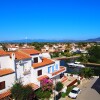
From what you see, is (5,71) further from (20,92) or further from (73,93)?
(73,93)

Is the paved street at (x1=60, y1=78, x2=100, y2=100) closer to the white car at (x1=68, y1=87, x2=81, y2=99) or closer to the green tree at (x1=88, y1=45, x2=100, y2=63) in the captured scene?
the white car at (x1=68, y1=87, x2=81, y2=99)

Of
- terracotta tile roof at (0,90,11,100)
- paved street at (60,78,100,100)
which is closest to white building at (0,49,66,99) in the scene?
terracotta tile roof at (0,90,11,100)

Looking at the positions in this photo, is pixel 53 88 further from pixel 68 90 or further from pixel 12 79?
pixel 12 79

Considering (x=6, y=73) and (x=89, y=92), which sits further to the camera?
(x=89, y=92)

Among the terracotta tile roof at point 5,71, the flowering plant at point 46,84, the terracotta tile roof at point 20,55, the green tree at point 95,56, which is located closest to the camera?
the terracotta tile roof at point 5,71

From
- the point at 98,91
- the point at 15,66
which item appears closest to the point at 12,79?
the point at 15,66

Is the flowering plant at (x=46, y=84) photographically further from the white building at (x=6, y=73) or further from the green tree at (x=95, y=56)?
the green tree at (x=95, y=56)

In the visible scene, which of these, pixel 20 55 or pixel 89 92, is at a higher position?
pixel 20 55

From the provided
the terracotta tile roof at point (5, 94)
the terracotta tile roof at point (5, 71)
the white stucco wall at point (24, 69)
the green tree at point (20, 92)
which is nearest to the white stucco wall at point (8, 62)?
the terracotta tile roof at point (5, 71)

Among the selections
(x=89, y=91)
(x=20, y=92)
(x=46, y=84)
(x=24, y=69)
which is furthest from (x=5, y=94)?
(x=89, y=91)
